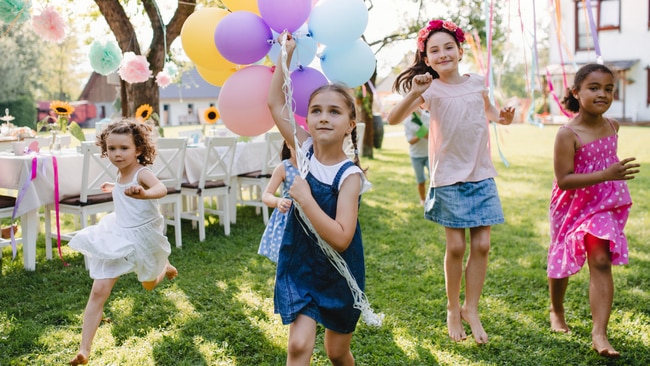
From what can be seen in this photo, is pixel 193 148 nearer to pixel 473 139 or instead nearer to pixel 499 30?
pixel 473 139

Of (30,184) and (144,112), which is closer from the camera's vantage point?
(30,184)

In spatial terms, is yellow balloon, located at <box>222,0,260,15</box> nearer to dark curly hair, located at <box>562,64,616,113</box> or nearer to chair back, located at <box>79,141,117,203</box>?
dark curly hair, located at <box>562,64,616,113</box>

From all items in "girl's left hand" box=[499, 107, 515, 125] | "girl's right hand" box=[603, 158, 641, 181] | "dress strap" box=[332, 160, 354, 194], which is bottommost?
"girl's right hand" box=[603, 158, 641, 181]

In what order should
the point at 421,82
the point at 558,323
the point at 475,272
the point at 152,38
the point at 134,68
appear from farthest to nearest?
the point at 152,38 → the point at 134,68 → the point at 558,323 → the point at 475,272 → the point at 421,82

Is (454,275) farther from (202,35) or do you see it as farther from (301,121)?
(202,35)

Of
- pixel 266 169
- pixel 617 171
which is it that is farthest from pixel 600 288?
pixel 266 169

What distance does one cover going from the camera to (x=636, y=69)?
24000 mm

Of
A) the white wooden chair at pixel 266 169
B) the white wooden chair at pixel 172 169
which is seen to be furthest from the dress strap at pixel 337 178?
the white wooden chair at pixel 266 169

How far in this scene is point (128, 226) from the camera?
10.2 ft

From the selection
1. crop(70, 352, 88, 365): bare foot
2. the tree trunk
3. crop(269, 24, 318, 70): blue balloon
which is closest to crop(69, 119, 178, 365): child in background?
crop(70, 352, 88, 365): bare foot

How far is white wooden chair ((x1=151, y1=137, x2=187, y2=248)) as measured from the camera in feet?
17.4

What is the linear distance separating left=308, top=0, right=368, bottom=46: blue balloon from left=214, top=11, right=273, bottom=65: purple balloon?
0.65ft

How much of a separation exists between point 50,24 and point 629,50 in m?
24.2

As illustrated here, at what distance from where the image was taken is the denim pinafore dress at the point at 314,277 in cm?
211
